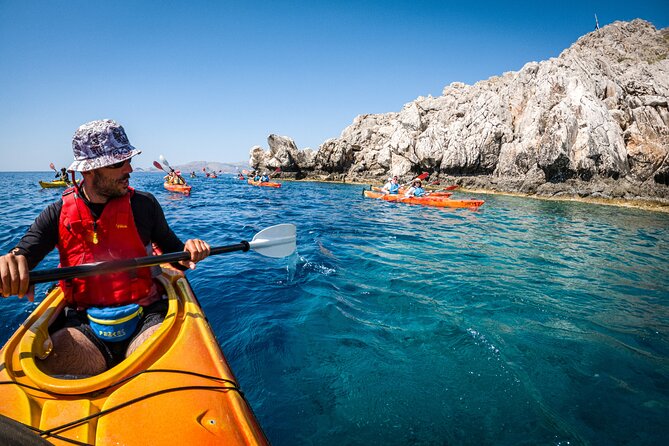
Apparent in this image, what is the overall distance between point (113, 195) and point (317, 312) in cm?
331

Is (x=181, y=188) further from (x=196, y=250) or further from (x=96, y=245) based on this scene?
(x=196, y=250)

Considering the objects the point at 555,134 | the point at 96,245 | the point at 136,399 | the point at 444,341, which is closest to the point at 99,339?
the point at 96,245

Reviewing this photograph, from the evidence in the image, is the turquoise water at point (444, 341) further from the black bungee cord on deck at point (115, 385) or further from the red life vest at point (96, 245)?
the red life vest at point (96, 245)

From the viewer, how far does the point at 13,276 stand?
1.89 m

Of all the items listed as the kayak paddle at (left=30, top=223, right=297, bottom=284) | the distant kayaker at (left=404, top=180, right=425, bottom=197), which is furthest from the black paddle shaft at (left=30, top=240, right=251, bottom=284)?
the distant kayaker at (left=404, top=180, right=425, bottom=197)

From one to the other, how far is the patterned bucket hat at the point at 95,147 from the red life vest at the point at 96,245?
31 cm

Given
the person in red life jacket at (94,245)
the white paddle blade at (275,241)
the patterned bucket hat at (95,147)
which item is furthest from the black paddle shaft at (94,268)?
the white paddle blade at (275,241)

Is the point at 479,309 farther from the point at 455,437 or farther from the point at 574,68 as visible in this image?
the point at 574,68

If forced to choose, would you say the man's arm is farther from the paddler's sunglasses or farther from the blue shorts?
the paddler's sunglasses

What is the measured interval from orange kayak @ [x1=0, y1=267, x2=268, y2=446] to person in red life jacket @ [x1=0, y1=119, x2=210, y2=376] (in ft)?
0.69

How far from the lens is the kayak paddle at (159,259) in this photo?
6.66ft

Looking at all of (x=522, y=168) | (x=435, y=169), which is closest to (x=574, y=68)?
(x=522, y=168)

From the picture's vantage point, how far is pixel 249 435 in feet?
5.66

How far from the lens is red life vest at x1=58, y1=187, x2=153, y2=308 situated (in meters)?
2.45
